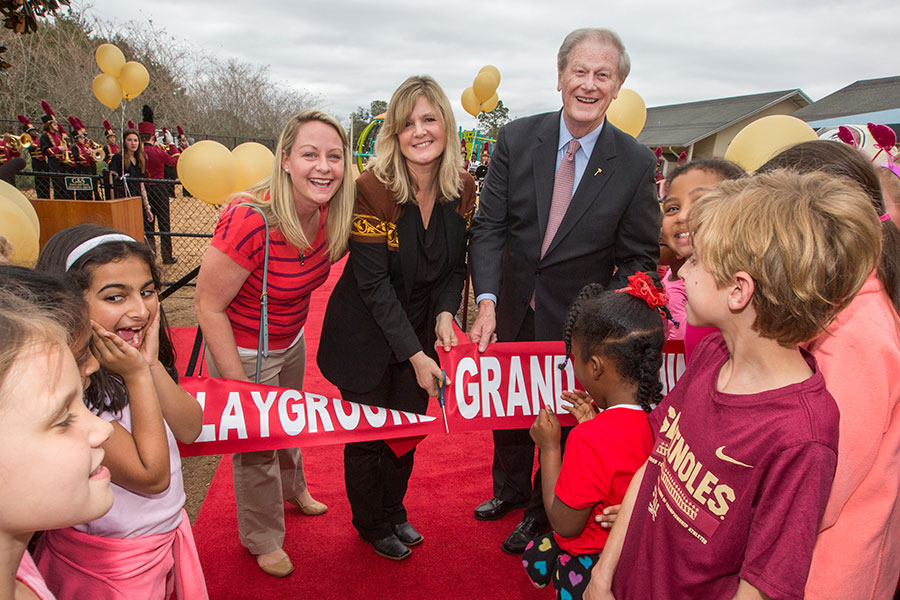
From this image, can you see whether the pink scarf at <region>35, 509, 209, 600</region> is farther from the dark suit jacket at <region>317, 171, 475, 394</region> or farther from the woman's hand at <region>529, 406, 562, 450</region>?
the woman's hand at <region>529, 406, 562, 450</region>

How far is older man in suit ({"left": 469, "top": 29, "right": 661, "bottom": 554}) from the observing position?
9.36 feet

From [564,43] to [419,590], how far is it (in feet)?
9.88

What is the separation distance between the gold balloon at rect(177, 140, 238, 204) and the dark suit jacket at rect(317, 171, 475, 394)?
4.77 meters

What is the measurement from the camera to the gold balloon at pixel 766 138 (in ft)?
15.1

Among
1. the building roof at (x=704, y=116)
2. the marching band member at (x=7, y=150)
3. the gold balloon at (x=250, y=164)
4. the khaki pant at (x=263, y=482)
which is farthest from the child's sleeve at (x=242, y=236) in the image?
the building roof at (x=704, y=116)

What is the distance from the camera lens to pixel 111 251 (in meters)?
1.88

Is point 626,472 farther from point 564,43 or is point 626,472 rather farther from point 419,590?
point 564,43

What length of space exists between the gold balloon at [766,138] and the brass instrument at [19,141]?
48.5 ft

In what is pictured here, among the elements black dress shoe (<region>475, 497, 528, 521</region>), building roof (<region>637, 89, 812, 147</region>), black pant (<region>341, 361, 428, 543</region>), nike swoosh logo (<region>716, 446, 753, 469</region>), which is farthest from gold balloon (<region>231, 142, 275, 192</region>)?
building roof (<region>637, 89, 812, 147</region>)

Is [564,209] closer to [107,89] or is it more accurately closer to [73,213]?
[73,213]

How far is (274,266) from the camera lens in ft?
8.39

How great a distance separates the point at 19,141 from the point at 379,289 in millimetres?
14485

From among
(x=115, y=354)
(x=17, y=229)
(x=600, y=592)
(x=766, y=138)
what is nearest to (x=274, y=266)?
(x=115, y=354)

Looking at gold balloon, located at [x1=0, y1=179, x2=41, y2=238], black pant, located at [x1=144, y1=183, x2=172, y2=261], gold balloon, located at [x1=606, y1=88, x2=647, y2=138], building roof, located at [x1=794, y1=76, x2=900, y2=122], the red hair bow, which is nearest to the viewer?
the red hair bow
